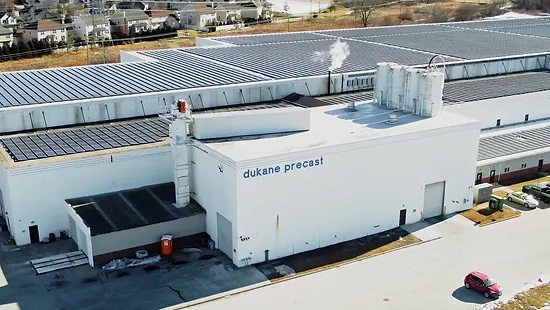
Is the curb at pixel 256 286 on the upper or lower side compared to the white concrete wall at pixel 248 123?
lower

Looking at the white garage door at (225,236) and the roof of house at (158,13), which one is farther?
the roof of house at (158,13)

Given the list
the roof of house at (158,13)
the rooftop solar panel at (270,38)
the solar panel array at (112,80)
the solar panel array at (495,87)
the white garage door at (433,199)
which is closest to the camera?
the white garage door at (433,199)

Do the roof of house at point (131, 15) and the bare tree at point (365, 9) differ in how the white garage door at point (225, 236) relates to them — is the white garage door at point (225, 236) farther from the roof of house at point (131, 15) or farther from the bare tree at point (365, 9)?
the roof of house at point (131, 15)

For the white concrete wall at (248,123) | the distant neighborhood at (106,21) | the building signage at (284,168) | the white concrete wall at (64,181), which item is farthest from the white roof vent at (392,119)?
the distant neighborhood at (106,21)

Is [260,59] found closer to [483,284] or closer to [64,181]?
[64,181]

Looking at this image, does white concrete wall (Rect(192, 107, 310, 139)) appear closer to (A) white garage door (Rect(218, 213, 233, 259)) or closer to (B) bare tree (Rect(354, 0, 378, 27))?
(A) white garage door (Rect(218, 213, 233, 259))

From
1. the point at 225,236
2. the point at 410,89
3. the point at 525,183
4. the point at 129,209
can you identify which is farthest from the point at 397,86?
the point at 129,209
